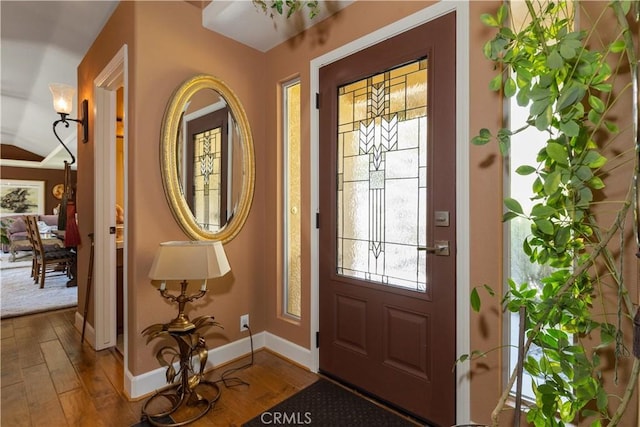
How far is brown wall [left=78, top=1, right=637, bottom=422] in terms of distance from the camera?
156 cm

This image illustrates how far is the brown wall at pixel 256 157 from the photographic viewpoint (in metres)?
1.56

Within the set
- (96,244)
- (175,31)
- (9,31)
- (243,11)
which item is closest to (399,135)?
(243,11)

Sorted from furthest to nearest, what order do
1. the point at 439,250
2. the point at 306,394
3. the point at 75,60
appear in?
the point at 75,60, the point at 306,394, the point at 439,250

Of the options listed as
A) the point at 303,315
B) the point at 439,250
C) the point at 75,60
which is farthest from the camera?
the point at 75,60

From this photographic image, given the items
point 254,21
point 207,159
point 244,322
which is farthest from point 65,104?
point 244,322

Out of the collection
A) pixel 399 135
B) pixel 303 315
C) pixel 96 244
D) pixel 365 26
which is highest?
pixel 365 26

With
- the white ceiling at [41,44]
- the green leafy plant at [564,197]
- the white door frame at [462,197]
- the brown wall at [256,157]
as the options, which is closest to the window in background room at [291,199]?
the brown wall at [256,157]

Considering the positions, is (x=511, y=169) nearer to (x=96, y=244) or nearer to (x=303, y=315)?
(x=303, y=315)

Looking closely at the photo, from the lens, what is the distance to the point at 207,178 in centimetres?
241

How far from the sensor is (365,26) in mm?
2012

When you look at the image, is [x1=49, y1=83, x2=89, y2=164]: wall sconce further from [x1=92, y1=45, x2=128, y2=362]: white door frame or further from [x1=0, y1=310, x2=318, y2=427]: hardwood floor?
[x1=0, y1=310, x2=318, y2=427]: hardwood floor

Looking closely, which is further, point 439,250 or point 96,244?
point 96,244

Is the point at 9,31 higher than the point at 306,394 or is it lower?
higher

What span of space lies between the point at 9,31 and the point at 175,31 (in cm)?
168
